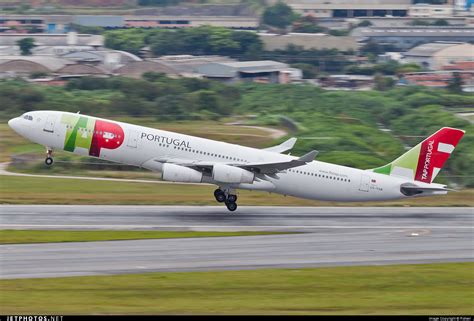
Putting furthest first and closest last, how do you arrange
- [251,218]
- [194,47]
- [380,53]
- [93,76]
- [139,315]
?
[380,53] < [194,47] < [93,76] < [251,218] < [139,315]

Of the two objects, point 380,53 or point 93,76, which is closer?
point 93,76

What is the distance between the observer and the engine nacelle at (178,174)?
46094 mm

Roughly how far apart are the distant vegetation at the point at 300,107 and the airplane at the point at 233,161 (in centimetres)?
2022

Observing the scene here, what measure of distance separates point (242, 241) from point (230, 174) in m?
7.56

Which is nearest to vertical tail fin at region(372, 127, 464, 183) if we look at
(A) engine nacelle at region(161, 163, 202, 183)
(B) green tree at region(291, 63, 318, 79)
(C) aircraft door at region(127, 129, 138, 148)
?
(A) engine nacelle at region(161, 163, 202, 183)

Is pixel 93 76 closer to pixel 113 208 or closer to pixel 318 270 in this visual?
pixel 113 208

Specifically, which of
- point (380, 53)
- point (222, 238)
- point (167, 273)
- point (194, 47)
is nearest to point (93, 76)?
point (194, 47)

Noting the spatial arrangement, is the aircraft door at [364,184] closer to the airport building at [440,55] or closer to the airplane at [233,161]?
the airplane at [233,161]

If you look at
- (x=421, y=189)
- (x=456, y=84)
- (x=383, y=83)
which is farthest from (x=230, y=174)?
(x=383, y=83)

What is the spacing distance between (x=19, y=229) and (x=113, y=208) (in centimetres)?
823

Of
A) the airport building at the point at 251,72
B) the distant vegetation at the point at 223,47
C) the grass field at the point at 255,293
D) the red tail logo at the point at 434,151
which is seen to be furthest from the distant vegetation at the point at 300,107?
the grass field at the point at 255,293

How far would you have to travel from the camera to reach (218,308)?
28250mm

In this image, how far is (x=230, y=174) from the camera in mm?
47156

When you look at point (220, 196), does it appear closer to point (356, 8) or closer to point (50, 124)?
point (50, 124)
